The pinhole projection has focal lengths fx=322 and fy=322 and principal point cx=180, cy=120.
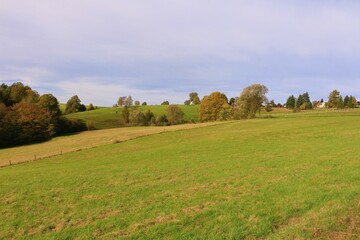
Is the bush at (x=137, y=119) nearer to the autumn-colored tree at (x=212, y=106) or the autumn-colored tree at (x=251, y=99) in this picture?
the autumn-colored tree at (x=212, y=106)

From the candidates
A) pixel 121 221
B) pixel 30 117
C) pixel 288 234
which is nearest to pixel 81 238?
pixel 121 221

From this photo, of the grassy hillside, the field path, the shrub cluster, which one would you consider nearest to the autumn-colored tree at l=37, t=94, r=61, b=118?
the field path

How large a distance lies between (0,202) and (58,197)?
2.49m

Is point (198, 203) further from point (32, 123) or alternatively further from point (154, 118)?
point (154, 118)

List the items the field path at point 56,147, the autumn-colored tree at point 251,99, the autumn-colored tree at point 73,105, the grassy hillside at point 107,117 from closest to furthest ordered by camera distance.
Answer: the field path at point 56,147, the autumn-colored tree at point 251,99, the grassy hillside at point 107,117, the autumn-colored tree at point 73,105

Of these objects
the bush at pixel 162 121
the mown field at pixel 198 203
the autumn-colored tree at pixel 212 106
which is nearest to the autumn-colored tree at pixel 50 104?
the bush at pixel 162 121

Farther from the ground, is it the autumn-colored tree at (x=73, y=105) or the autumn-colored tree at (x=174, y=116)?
the autumn-colored tree at (x=73, y=105)

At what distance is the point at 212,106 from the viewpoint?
95625 millimetres

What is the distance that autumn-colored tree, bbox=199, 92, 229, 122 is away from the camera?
94.4m

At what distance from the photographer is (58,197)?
13789 mm

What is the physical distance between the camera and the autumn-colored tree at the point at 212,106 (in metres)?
94.4

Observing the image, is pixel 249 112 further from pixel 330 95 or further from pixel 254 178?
pixel 254 178

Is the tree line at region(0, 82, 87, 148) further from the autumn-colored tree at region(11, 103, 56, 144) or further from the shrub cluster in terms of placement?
the shrub cluster

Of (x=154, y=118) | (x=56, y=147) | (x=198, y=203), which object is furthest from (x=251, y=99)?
(x=198, y=203)
